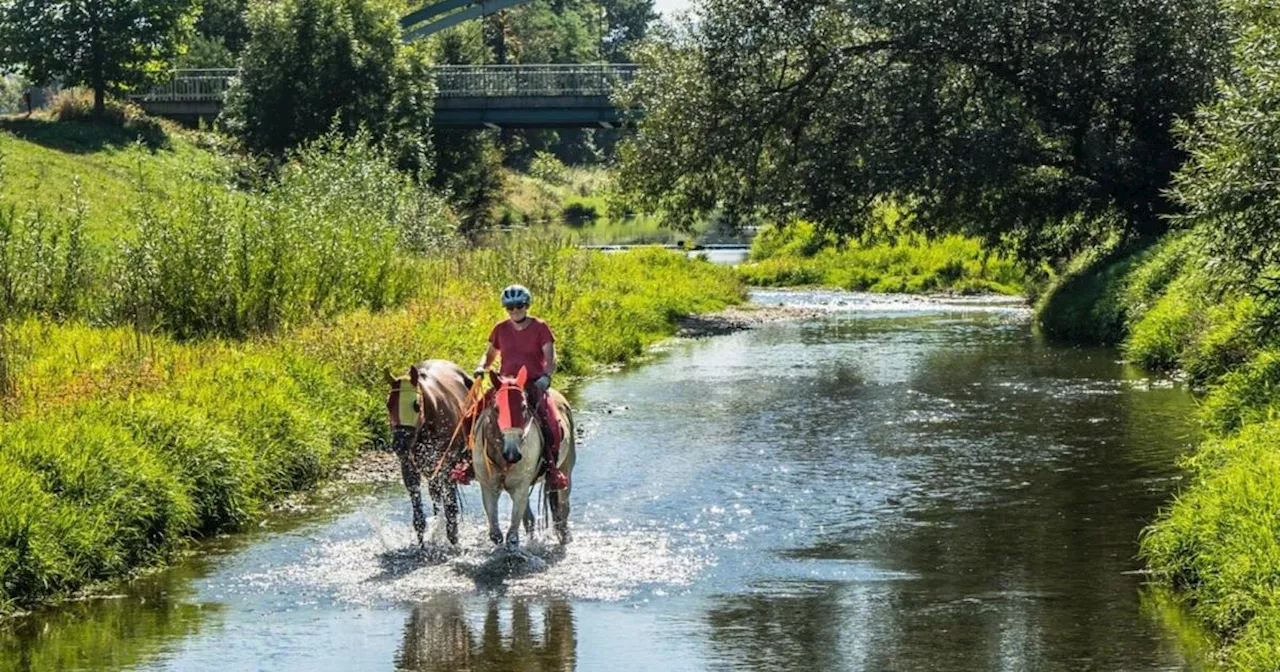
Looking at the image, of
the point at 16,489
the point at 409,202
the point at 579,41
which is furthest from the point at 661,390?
the point at 579,41

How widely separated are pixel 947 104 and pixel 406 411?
80.0 ft

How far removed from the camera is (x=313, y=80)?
65.6 metres

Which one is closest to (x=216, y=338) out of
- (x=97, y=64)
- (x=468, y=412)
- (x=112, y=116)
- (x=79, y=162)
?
(x=468, y=412)

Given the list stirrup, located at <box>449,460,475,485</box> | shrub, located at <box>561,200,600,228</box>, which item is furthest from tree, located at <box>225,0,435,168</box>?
stirrup, located at <box>449,460,475,485</box>

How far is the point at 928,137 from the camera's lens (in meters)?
36.9

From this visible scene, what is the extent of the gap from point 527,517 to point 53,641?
4262 millimetres

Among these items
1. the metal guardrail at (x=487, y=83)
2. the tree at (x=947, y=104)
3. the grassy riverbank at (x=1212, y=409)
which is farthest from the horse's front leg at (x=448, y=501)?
the metal guardrail at (x=487, y=83)

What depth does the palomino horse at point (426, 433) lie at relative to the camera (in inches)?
607

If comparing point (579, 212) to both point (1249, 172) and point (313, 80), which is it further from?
point (1249, 172)

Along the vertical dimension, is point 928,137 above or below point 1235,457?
above

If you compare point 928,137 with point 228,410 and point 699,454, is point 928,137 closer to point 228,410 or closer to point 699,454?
Answer: point 699,454

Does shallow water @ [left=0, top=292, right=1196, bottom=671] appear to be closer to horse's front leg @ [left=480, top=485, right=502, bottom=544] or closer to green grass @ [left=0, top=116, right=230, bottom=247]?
horse's front leg @ [left=480, top=485, right=502, bottom=544]

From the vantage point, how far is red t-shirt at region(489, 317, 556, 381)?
1507 centimetres

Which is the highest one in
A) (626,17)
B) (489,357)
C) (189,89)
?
(626,17)
